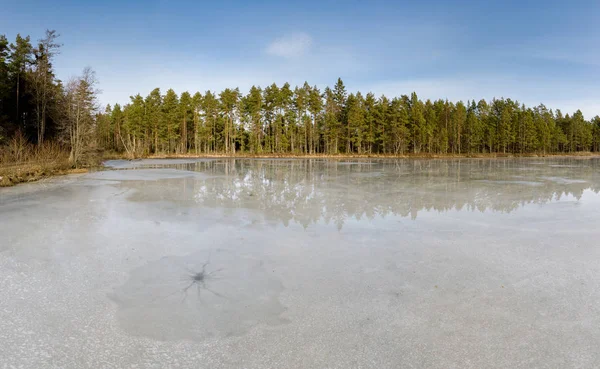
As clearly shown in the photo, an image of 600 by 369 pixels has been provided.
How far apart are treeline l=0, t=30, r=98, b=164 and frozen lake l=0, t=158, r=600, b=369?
887 inches

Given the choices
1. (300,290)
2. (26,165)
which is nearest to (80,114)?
(26,165)

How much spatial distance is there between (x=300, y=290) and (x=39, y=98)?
3962 cm

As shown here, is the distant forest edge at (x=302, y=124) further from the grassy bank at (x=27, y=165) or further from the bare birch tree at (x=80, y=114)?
the grassy bank at (x=27, y=165)

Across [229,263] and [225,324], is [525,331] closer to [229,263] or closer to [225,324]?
[225,324]

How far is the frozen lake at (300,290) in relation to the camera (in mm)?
2719

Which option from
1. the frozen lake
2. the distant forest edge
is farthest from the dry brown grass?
the distant forest edge

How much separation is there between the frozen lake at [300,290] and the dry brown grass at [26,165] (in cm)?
834

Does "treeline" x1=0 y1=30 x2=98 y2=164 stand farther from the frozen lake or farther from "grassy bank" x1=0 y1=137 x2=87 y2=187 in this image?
the frozen lake

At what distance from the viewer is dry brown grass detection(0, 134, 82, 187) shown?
14.9 m

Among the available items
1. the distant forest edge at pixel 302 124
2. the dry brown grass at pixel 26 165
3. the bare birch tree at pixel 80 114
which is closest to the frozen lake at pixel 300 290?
the dry brown grass at pixel 26 165

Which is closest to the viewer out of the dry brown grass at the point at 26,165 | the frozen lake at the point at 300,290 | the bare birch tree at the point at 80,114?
the frozen lake at the point at 300,290

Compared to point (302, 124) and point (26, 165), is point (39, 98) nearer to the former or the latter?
point (26, 165)

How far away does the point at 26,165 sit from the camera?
697 inches

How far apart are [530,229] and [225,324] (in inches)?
242
